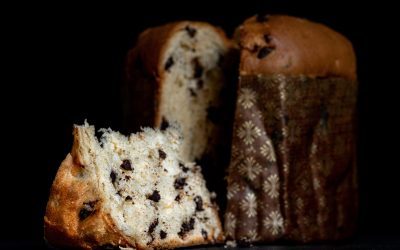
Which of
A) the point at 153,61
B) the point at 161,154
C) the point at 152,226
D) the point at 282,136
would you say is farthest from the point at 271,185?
the point at 153,61

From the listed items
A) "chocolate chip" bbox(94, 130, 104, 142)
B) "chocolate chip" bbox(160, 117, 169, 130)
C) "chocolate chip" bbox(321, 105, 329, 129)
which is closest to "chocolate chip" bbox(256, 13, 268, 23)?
"chocolate chip" bbox(321, 105, 329, 129)

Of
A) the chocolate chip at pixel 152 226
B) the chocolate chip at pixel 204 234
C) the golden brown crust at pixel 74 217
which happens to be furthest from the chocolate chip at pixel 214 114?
the golden brown crust at pixel 74 217

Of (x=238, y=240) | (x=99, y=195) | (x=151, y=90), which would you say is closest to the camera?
(x=99, y=195)

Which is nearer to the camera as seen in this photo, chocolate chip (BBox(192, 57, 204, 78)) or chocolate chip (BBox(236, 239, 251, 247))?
chocolate chip (BBox(236, 239, 251, 247))

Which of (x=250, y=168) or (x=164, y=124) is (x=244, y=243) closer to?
(x=250, y=168)

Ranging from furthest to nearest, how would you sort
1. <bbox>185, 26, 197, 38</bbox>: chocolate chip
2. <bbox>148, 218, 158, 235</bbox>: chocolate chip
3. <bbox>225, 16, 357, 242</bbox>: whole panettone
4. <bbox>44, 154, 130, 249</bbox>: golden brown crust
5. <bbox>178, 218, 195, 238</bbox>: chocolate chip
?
<bbox>185, 26, 197, 38</bbox>: chocolate chip → <bbox>225, 16, 357, 242</bbox>: whole panettone → <bbox>178, 218, 195, 238</bbox>: chocolate chip → <bbox>148, 218, 158, 235</bbox>: chocolate chip → <bbox>44, 154, 130, 249</bbox>: golden brown crust

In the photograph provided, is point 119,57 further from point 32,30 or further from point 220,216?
point 220,216

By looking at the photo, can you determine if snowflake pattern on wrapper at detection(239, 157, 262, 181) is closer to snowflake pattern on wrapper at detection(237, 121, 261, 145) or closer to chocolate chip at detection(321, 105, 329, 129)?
snowflake pattern on wrapper at detection(237, 121, 261, 145)

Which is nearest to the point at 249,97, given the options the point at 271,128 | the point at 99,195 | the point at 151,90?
the point at 271,128
